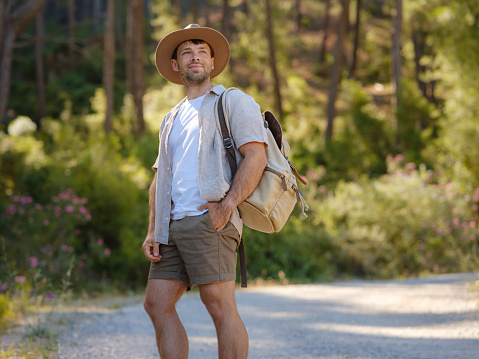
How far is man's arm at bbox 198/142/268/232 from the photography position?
2.82 meters

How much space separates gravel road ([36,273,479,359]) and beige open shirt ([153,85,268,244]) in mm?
1984

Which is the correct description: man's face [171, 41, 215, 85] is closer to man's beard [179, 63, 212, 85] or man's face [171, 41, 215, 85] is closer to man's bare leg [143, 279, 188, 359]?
man's beard [179, 63, 212, 85]

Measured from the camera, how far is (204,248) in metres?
2.85

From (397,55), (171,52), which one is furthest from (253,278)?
(397,55)

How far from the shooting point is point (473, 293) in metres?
6.99

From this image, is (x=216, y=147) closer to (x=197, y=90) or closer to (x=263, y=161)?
(x=263, y=161)

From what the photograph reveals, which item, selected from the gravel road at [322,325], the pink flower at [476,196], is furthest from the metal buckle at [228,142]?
the pink flower at [476,196]

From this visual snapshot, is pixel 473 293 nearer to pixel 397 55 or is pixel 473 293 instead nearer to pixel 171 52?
pixel 171 52

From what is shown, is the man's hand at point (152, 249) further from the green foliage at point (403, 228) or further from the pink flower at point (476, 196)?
the pink flower at point (476, 196)

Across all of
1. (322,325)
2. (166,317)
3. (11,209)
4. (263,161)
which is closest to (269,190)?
(263,161)

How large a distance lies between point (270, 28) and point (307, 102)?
10.6 ft

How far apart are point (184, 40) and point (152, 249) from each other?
3.69 ft

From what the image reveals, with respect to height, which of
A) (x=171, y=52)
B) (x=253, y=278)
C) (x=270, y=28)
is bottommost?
(x=253, y=278)

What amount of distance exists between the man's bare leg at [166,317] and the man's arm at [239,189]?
0.40m
